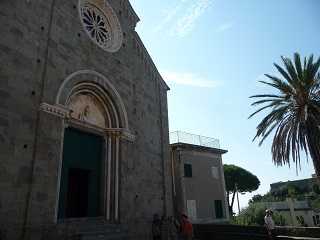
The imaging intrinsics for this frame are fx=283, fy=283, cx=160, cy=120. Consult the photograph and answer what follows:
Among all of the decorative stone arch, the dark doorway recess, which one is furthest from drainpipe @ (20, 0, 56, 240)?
the dark doorway recess

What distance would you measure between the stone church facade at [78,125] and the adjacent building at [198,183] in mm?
6580

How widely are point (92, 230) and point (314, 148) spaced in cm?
1165

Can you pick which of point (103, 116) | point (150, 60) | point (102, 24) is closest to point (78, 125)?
point (103, 116)

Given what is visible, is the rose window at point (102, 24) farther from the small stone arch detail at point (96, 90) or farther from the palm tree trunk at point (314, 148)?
the palm tree trunk at point (314, 148)

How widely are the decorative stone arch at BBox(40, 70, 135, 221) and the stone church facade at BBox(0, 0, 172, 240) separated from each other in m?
0.04

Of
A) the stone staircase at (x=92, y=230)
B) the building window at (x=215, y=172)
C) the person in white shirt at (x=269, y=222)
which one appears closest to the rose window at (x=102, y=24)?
the stone staircase at (x=92, y=230)

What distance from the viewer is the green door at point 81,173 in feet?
36.2

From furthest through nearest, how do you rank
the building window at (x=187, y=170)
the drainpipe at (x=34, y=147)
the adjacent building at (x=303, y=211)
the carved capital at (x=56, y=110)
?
the adjacent building at (x=303, y=211) < the building window at (x=187, y=170) < the carved capital at (x=56, y=110) < the drainpipe at (x=34, y=147)

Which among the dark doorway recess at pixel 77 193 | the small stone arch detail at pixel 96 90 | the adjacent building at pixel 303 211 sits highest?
the small stone arch detail at pixel 96 90

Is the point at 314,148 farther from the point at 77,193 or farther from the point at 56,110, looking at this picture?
the point at 56,110

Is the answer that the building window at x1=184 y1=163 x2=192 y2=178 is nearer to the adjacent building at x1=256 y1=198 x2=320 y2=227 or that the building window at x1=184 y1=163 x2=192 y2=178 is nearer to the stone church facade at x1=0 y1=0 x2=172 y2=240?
the stone church facade at x1=0 y1=0 x2=172 y2=240

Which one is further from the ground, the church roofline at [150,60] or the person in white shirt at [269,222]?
the church roofline at [150,60]

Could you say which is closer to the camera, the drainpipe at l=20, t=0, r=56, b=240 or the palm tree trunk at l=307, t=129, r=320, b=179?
the drainpipe at l=20, t=0, r=56, b=240

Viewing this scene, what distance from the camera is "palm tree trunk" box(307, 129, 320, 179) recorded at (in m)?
14.6
